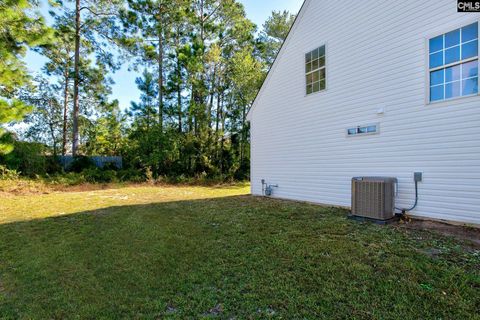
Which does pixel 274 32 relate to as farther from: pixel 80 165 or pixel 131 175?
pixel 80 165

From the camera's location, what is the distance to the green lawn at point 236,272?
2.09 metres

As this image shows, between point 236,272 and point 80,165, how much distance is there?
45.5 feet

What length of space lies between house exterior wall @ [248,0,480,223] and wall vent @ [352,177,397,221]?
1.19 ft

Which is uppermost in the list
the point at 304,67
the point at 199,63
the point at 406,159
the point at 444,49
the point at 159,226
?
the point at 199,63

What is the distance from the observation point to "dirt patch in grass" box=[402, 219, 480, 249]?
3589mm

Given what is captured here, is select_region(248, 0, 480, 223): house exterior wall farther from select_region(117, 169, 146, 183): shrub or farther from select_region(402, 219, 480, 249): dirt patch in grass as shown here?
select_region(117, 169, 146, 183): shrub

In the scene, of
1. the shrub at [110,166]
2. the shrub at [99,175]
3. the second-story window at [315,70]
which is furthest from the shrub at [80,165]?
the second-story window at [315,70]

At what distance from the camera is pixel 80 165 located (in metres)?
13.6

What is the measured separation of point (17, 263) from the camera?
3.20 m

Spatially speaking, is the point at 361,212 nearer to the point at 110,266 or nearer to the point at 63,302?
the point at 110,266

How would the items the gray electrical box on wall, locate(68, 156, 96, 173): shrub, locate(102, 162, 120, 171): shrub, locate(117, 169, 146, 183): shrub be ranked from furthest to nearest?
locate(102, 162, 120, 171): shrub, locate(117, 169, 146, 183): shrub, locate(68, 156, 96, 173): shrub, the gray electrical box on wall

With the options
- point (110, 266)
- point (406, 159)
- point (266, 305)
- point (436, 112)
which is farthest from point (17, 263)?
point (436, 112)

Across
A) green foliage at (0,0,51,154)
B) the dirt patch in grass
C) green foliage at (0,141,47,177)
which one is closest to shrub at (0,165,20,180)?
green foliage at (0,141,47,177)

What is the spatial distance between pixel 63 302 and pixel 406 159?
224 inches
